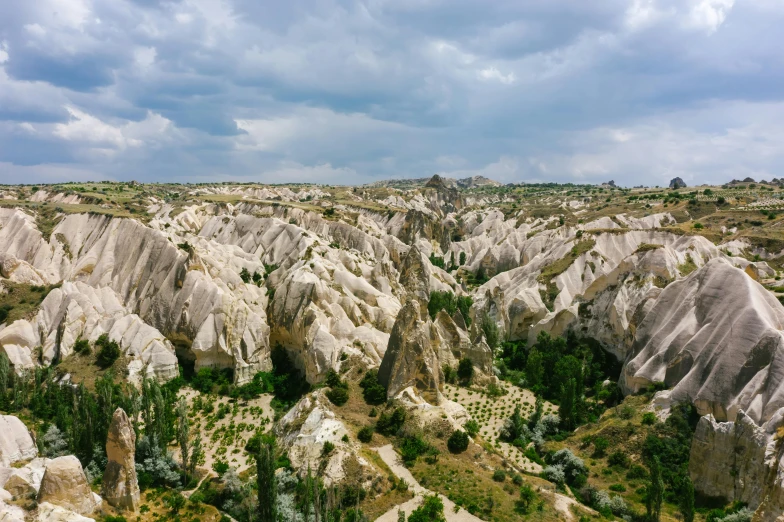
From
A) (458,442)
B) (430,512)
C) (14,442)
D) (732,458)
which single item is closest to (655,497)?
(732,458)

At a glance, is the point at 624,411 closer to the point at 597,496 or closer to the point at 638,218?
the point at 597,496

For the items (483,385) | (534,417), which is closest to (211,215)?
(483,385)

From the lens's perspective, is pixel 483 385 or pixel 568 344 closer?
pixel 483 385

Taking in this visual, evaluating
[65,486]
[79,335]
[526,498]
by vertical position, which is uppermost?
[79,335]

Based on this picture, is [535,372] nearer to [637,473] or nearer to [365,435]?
[637,473]

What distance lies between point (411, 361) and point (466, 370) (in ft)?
40.0

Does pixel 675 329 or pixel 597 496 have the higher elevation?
pixel 675 329

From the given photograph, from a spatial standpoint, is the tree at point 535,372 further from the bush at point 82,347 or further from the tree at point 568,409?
the bush at point 82,347

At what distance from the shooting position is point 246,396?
43.5 m

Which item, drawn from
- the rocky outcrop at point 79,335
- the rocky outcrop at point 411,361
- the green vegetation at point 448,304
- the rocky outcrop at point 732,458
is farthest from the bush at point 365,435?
the green vegetation at point 448,304

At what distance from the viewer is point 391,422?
33406 mm

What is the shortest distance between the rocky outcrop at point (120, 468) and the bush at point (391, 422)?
49.4ft

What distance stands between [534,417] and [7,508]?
34486mm

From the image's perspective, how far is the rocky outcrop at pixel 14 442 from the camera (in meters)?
28.1
